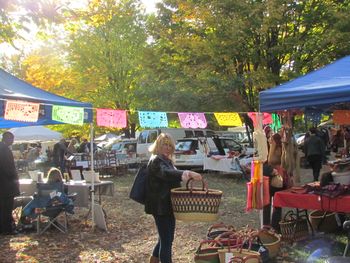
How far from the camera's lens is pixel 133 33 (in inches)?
973

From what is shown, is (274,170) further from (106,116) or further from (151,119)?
(106,116)

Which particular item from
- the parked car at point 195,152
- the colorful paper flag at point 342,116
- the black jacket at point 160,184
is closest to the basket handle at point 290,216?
the colorful paper flag at point 342,116

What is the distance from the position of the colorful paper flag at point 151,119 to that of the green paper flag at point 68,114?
994 mm

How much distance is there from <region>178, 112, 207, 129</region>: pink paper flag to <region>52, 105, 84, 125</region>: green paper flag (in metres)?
1.73

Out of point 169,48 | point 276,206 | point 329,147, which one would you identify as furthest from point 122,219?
point 329,147

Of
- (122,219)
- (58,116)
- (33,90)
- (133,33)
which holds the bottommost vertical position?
(122,219)

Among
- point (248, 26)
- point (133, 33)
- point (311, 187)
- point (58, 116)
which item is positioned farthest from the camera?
point (133, 33)

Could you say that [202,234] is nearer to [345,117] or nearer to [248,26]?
[345,117]

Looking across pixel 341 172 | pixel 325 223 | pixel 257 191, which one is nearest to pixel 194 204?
pixel 257 191

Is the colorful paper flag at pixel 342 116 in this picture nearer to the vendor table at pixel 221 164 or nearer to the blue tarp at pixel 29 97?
the blue tarp at pixel 29 97

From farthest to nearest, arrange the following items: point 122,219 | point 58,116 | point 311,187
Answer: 1. point 122,219
2. point 58,116
3. point 311,187

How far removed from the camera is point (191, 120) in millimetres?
8156

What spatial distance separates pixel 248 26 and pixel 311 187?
1032 centimetres

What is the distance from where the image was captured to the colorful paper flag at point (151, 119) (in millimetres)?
7641
